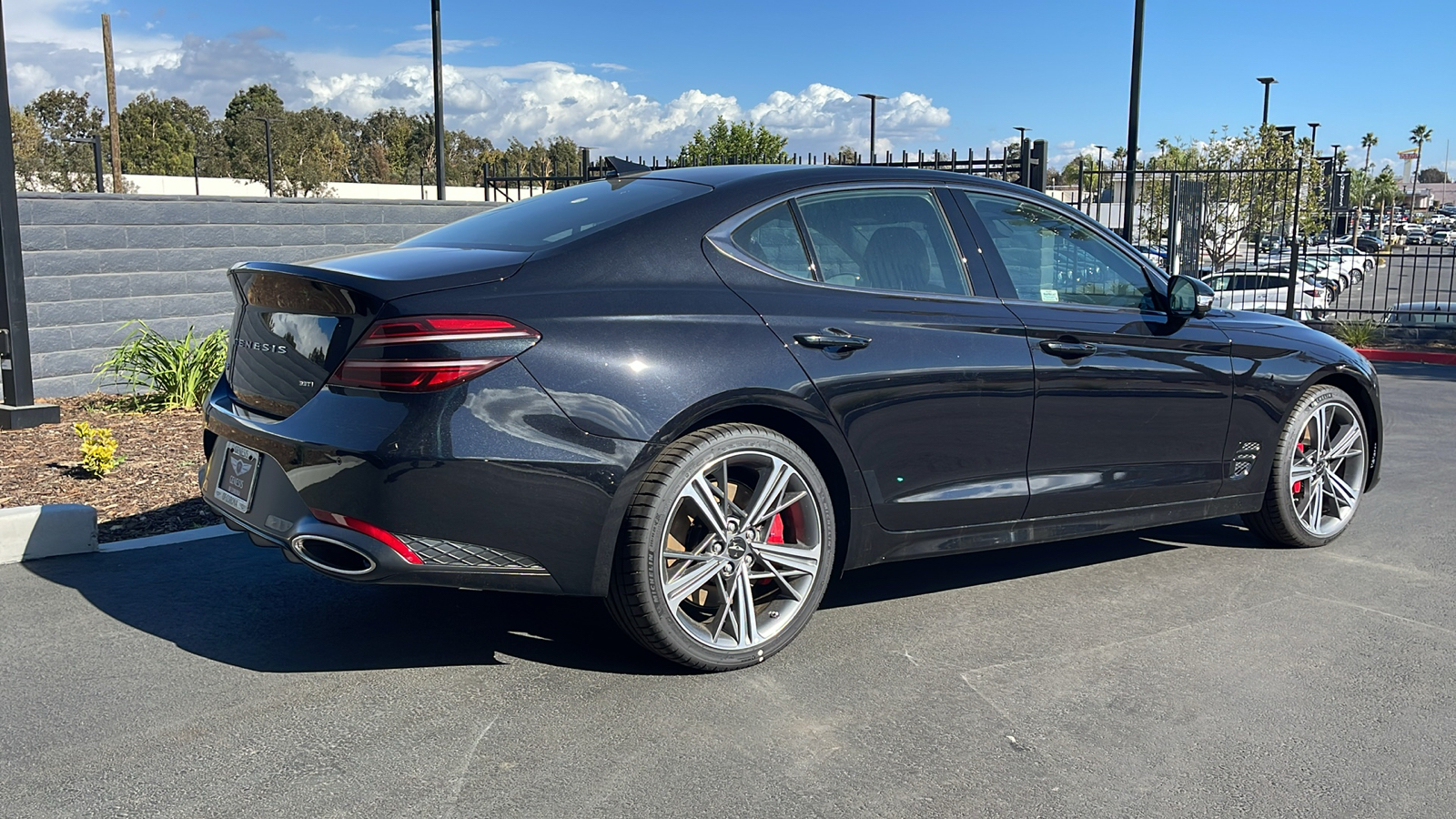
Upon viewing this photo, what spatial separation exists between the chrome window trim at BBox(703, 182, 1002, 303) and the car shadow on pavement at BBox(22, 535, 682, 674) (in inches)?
A: 55.6

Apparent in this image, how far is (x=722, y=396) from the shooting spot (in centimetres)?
385

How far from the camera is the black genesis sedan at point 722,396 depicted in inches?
140

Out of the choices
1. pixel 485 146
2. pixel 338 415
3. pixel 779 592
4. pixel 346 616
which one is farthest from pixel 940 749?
pixel 485 146

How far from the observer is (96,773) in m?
3.24

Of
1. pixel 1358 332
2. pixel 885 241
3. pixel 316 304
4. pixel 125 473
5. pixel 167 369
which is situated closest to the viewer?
pixel 316 304

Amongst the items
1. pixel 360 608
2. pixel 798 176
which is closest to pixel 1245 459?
pixel 798 176

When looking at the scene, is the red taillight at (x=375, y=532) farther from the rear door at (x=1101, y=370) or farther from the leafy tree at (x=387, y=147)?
the leafy tree at (x=387, y=147)

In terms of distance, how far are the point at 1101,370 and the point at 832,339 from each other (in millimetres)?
1339

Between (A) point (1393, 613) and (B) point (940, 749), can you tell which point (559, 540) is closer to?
(B) point (940, 749)

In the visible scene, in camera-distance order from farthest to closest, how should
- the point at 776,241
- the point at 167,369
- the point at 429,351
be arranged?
the point at 167,369
the point at 776,241
the point at 429,351

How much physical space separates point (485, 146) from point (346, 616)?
288 feet

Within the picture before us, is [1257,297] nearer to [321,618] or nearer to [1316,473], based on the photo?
[1316,473]

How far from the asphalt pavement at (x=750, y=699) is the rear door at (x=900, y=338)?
0.58 m

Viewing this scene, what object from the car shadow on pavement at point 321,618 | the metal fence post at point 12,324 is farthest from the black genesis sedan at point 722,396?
the metal fence post at point 12,324
